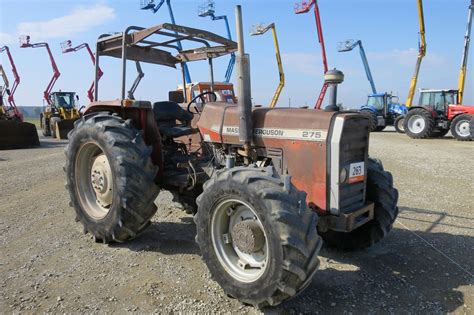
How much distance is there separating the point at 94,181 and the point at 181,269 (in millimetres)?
1512

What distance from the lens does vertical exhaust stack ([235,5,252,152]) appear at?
314 cm

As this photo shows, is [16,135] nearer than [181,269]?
No

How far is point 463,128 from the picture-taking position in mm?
16781

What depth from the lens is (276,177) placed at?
9.16 ft

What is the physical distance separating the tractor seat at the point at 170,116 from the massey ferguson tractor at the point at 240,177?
0.5 inches

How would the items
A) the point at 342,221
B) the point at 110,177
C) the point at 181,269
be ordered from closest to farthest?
the point at 342,221, the point at 181,269, the point at 110,177

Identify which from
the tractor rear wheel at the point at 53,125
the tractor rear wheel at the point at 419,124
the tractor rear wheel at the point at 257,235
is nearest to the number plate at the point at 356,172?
the tractor rear wheel at the point at 257,235

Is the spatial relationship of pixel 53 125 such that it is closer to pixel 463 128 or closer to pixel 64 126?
pixel 64 126

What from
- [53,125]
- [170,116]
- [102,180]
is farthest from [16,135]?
[102,180]

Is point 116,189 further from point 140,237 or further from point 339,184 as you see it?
point 339,184

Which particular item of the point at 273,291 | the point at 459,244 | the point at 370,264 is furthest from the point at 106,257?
the point at 459,244

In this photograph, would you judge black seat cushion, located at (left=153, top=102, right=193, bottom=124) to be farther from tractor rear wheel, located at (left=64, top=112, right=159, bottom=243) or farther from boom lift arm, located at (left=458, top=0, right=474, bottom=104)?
boom lift arm, located at (left=458, top=0, right=474, bottom=104)

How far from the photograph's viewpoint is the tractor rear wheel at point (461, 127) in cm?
1661

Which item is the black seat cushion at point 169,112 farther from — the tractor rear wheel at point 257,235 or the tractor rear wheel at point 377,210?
the tractor rear wheel at point 377,210
